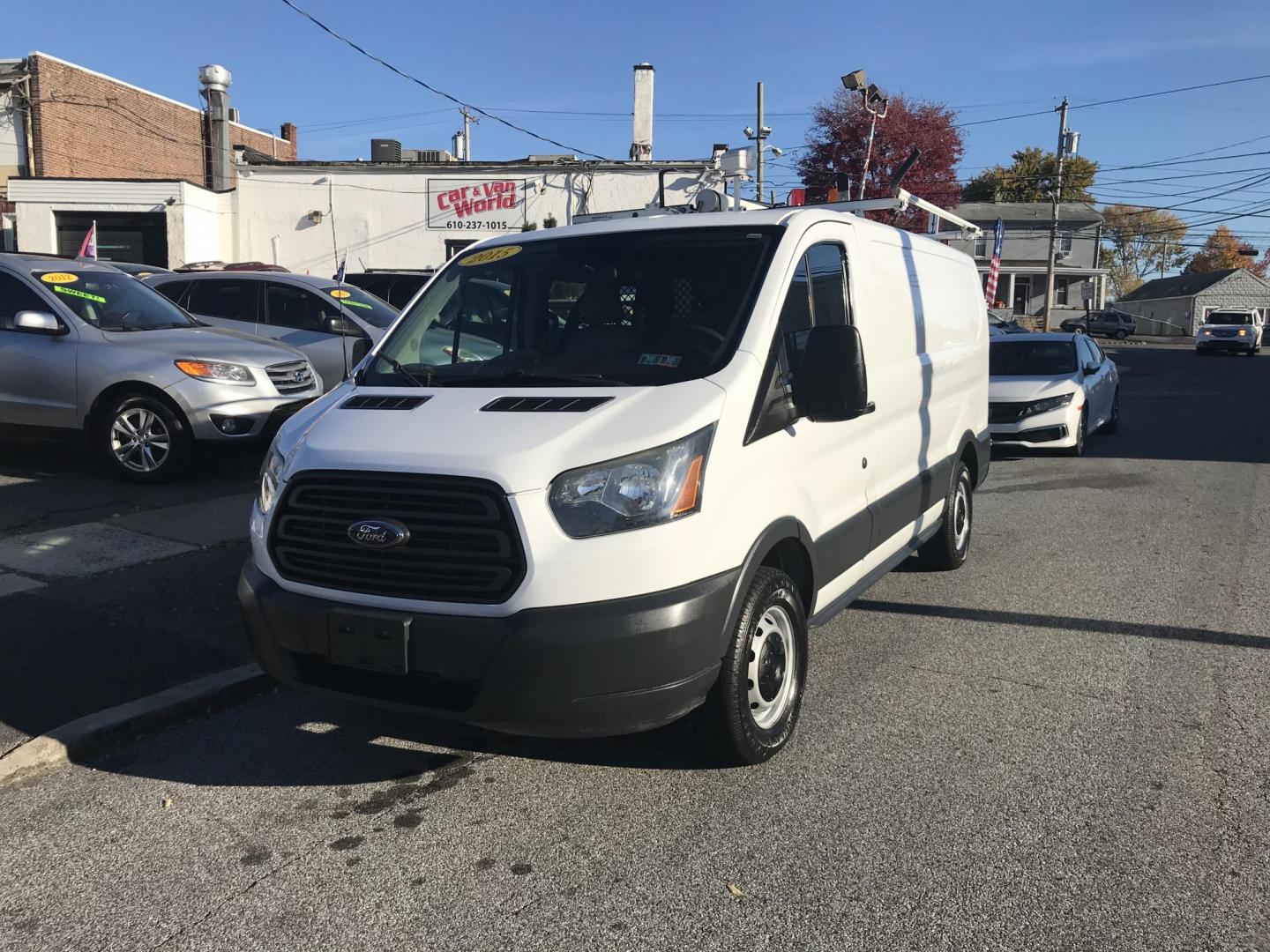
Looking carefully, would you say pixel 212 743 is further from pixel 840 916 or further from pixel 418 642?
pixel 840 916

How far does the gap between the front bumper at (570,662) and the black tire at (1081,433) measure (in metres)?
9.51

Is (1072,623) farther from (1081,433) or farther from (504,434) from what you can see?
(1081,433)

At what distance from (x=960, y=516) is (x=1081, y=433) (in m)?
5.96

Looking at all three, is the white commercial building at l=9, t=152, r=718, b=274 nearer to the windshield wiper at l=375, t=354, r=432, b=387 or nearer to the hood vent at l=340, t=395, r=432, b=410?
the windshield wiper at l=375, t=354, r=432, b=387

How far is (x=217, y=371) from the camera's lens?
854 centimetres

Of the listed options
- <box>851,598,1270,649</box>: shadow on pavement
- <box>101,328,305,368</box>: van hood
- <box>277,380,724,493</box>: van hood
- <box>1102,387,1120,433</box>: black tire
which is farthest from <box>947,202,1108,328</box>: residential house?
<box>277,380,724,493</box>: van hood

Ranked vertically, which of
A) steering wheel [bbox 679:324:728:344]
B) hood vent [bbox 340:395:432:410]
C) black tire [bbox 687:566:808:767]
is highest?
steering wheel [bbox 679:324:728:344]

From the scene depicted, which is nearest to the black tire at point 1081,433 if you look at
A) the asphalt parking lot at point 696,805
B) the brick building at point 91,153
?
the asphalt parking lot at point 696,805

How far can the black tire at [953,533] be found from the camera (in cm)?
659

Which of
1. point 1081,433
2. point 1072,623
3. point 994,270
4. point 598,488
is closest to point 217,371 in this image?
point 598,488

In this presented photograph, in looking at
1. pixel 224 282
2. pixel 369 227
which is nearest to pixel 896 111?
pixel 369 227

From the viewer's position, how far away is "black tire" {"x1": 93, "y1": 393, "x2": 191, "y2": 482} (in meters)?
8.39

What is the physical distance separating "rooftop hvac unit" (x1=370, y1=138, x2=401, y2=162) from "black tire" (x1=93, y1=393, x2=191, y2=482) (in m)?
21.3

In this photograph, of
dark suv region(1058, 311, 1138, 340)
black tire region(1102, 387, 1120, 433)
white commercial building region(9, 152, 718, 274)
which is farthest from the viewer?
dark suv region(1058, 311, 1138, 340)
